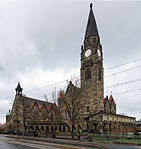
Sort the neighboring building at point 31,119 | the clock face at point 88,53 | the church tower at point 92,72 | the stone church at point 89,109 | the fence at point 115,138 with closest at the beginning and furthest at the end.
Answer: the fence at point 115,138 → the stone church at point 89,109 → the neighboring building at point 31,119 → the church tower at point 92,72 → the clock face at point 88,53

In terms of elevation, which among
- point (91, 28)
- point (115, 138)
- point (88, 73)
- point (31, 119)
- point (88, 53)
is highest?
point (91, 28)

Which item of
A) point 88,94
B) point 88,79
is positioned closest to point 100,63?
point 88,79

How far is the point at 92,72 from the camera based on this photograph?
1966 inches

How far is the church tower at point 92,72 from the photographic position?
157ft

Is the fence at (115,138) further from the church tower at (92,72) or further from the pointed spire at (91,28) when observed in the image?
the pointed spire at (91,28)

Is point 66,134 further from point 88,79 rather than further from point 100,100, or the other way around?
point 88,79

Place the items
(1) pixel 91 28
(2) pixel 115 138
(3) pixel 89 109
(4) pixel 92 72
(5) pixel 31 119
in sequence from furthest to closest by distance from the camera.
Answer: (1) pixel 91 28 < (5) pixel 31 119 < (4) pixel 92 72 < (3) pixel 89 109 < (2) pixel 115 138

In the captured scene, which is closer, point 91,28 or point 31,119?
point 31,119

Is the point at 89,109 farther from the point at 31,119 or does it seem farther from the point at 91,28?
the point at 91,28

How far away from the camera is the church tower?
157 ft

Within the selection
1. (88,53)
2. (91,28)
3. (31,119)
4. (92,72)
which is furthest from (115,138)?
(91,28)

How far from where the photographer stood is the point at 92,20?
191ft

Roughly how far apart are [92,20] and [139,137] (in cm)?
4798

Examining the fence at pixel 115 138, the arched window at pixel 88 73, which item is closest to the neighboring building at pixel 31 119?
the arched window at pixel 88 73
